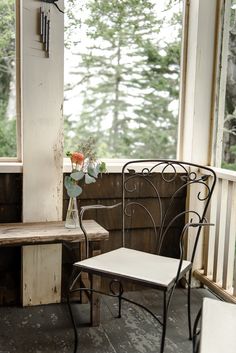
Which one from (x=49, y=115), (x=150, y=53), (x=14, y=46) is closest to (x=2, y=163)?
(x=49, y=115)

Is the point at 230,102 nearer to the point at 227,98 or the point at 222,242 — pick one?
the point at 227,98

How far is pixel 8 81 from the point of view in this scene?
2586mm

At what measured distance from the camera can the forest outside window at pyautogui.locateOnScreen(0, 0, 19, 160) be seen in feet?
7.68

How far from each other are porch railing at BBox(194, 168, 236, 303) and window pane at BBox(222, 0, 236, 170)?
0.18 metres

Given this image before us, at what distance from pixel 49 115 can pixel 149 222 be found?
3.36 feet

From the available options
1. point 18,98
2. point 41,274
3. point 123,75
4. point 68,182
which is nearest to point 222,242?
point 68,182

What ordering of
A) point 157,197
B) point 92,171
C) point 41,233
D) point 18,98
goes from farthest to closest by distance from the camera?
1. point 157,197
2. point 18,98
3. point 92,171
4. point 41,233

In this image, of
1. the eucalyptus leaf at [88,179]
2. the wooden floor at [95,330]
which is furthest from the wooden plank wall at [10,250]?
the eucalyptus leaf at [88,179]

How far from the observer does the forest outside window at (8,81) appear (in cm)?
234

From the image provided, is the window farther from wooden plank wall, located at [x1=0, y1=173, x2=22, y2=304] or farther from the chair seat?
wooden plank wall, located at [x1=0, y1=173, x2=22, y2=304]

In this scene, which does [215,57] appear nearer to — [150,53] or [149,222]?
[150,53]

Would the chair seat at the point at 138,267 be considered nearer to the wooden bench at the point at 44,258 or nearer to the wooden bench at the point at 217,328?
the wooden bench at the point at 44,258

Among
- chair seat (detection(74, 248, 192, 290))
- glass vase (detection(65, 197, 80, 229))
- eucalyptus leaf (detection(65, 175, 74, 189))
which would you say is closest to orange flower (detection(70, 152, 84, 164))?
eucalyptus leaf (detection(65, 175, 74, 189))

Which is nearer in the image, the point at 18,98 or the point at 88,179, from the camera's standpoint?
the point at 88,179
